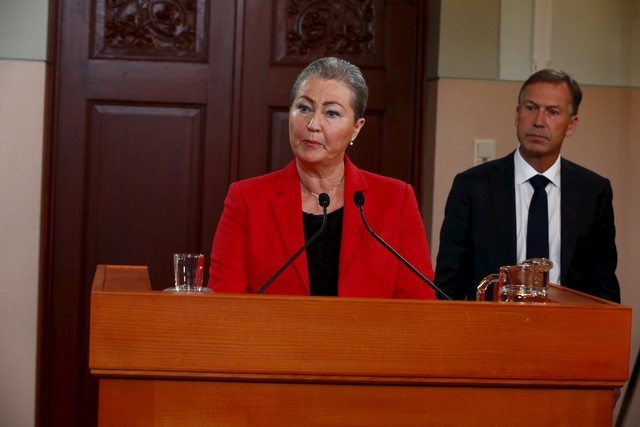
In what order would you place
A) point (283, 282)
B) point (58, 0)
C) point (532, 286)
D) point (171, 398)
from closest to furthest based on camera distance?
1. point (171, 398)
2. point (532, 286)
3. point (283, 282)
4. point (58, 0)

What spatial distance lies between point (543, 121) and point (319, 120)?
1.03 m

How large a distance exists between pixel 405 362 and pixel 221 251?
0.89 meters

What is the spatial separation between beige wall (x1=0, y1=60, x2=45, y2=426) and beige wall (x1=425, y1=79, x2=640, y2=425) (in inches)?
65.7

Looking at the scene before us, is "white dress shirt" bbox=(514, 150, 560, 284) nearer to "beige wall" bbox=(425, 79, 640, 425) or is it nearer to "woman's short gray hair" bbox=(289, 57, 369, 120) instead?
"woman's short gray hair" bbox=(289, 57, 369, 120)

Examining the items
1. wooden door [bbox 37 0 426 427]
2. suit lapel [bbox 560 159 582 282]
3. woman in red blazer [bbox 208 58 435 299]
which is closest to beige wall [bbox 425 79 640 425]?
wooden door [bbox 37 0 426 427]

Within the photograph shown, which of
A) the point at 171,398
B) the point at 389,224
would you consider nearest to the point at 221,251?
the point at 389,224

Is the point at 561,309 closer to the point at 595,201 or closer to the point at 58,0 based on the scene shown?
the point at 595,201

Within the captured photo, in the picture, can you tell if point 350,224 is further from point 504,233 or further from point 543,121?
point 543,121

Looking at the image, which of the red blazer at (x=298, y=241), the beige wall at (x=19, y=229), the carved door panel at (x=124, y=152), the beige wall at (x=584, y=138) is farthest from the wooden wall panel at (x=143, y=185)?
the red blazer at (x=298, y=241)

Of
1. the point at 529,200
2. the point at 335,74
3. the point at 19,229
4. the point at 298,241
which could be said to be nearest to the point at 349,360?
the point at 298,241

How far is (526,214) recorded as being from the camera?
3494 mm

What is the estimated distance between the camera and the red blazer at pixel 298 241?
8.80 ft

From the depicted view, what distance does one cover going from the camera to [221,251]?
8.91ft

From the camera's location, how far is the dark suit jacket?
343cm
